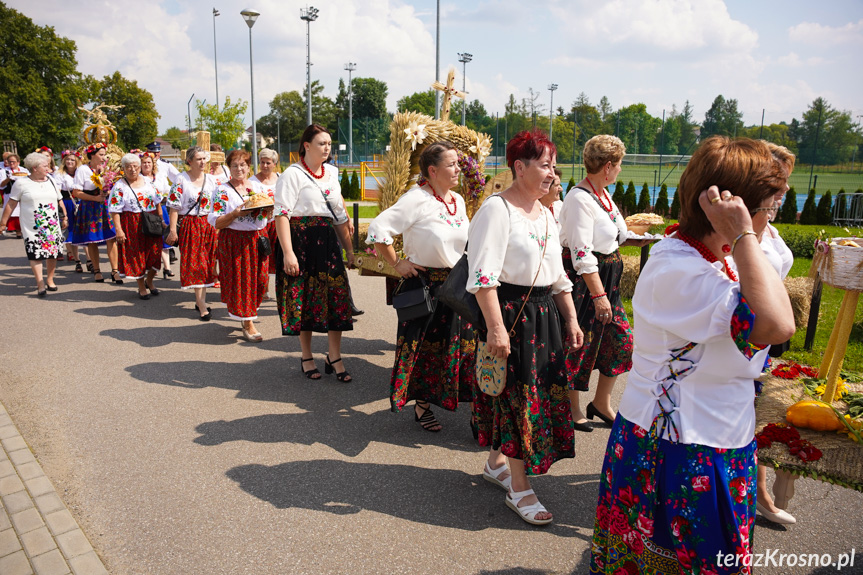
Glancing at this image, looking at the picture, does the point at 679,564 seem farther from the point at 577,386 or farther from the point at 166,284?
the point at 166,284

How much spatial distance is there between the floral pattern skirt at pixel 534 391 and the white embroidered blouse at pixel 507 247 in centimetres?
8

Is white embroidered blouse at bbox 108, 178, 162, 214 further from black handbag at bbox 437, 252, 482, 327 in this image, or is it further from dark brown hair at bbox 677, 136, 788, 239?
dark brown hair at bbox 677, 136, 788, 239

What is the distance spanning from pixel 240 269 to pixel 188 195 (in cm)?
169

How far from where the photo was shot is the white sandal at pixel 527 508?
332 centimetres

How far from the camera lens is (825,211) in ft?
62.9

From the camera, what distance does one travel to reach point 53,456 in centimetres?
418

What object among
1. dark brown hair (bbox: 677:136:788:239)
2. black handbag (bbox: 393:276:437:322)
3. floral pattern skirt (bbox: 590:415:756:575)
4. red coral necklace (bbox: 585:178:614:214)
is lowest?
floral pattern skirt (bbox: 590:415:756:575)

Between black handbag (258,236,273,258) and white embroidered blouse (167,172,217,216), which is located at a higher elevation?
white embroidered blouse (167,172,217,216)

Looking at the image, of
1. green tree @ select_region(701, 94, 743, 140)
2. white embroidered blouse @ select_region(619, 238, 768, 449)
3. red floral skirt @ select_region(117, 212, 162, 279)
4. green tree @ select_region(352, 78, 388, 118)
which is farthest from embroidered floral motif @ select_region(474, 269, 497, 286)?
green tree @ select_region(352, 78, 388, 118)

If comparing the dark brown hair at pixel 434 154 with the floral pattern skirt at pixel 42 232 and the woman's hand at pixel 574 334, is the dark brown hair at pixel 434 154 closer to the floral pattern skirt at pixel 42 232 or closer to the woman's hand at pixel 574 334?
the woman's hand at pixel 574 334

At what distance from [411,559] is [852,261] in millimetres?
2356

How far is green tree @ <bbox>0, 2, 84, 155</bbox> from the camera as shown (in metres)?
44.6

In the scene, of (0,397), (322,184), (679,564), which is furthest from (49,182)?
(679,564)

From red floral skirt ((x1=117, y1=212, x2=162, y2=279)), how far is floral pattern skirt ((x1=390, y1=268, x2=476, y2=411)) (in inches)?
236
